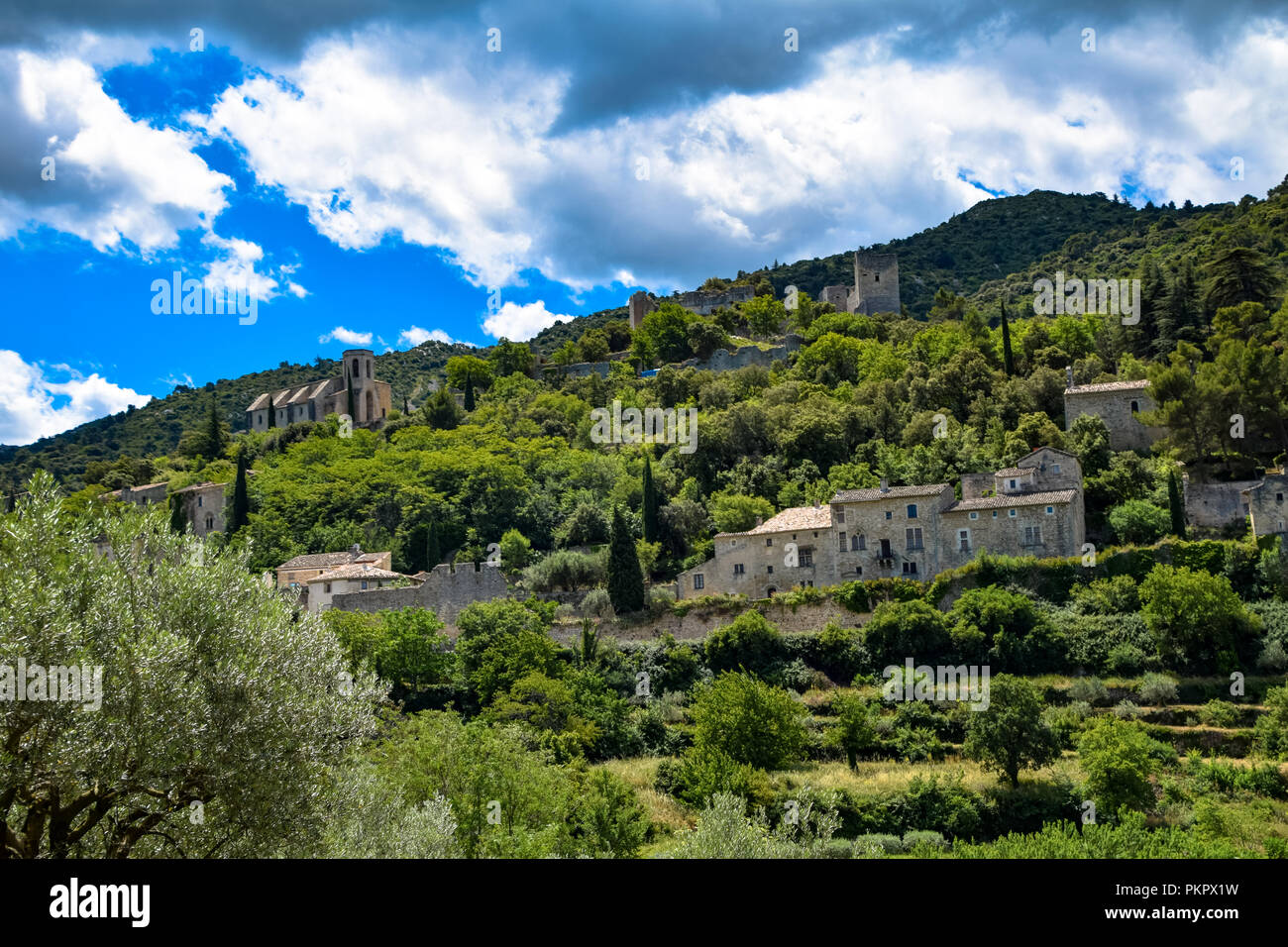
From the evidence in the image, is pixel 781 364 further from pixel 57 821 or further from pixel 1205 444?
pixel 57 821

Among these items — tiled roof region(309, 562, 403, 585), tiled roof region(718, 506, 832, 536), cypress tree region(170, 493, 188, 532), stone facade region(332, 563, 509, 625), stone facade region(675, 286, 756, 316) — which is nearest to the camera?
tiled roof region(718, 506, 832, 536)

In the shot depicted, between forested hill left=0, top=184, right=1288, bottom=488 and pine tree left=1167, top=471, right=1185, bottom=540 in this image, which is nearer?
pine tree left=1167, top=471, right=1185, bottom=540

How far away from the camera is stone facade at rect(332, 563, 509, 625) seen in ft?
166

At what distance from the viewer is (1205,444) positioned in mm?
50062

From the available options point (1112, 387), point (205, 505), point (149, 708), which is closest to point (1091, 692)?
point (1112, 387)

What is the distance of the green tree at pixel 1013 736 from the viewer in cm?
3434

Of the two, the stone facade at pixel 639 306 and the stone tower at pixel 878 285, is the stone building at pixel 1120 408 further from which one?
the stone facade at pixel 639 306

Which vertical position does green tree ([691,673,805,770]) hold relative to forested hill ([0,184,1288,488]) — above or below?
below

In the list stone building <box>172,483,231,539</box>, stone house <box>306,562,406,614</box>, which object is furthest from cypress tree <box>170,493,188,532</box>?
stone house <box>306,562,406,614</box>

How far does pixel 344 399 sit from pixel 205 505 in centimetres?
3101

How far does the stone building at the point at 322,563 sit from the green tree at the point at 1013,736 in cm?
3334

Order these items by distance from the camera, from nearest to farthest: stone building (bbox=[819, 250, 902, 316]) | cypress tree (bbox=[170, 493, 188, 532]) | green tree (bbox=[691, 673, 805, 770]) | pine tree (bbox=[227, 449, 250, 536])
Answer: green tree (bbox=[691, 673, 805, 770])
cypress tree (bbox=[170, 493, 188, 532])
pine tree (bbox=[227, 449, 250, 536])
stone building (bbox=[819, 250, 902, 316])

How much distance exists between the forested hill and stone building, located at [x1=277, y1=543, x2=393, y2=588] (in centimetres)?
5099

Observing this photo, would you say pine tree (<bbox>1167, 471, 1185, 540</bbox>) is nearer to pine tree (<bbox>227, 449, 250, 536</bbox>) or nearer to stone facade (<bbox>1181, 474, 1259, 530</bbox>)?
stone facade (<bbox>1181, 474, 1259, 530</bbox>)
